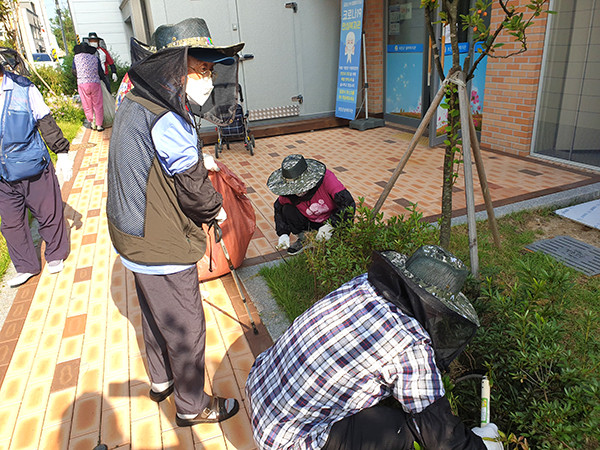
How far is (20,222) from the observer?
3.91 m

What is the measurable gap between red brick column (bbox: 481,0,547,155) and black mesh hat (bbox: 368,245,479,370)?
5.33 meters

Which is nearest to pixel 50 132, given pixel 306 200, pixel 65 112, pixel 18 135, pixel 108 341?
pixel 18 135

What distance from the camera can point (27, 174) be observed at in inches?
146

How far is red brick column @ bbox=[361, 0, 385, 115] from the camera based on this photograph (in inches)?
344

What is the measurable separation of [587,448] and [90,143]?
9594 mm

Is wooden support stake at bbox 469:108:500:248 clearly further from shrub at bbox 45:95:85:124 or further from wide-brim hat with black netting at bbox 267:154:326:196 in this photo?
shrub at bbox 45:95:85:124

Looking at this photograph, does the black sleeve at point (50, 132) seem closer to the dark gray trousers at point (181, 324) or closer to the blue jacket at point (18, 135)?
the blue jacket at point (18, 135)

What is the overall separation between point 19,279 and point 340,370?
3623 millimetres

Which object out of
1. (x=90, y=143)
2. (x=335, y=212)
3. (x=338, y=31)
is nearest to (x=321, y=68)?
(x=338, y=31)

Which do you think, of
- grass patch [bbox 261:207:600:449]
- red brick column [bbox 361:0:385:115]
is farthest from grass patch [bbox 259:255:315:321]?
red brick column [bbox 361:0:385:115]

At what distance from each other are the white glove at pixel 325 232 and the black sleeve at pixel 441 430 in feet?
5.90

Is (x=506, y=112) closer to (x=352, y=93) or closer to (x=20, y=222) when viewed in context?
(x=352, y=93)

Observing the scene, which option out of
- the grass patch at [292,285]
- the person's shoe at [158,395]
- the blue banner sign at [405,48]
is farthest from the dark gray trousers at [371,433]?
the blue banner sign at [405,48]

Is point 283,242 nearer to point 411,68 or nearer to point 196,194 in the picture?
point 196,194
